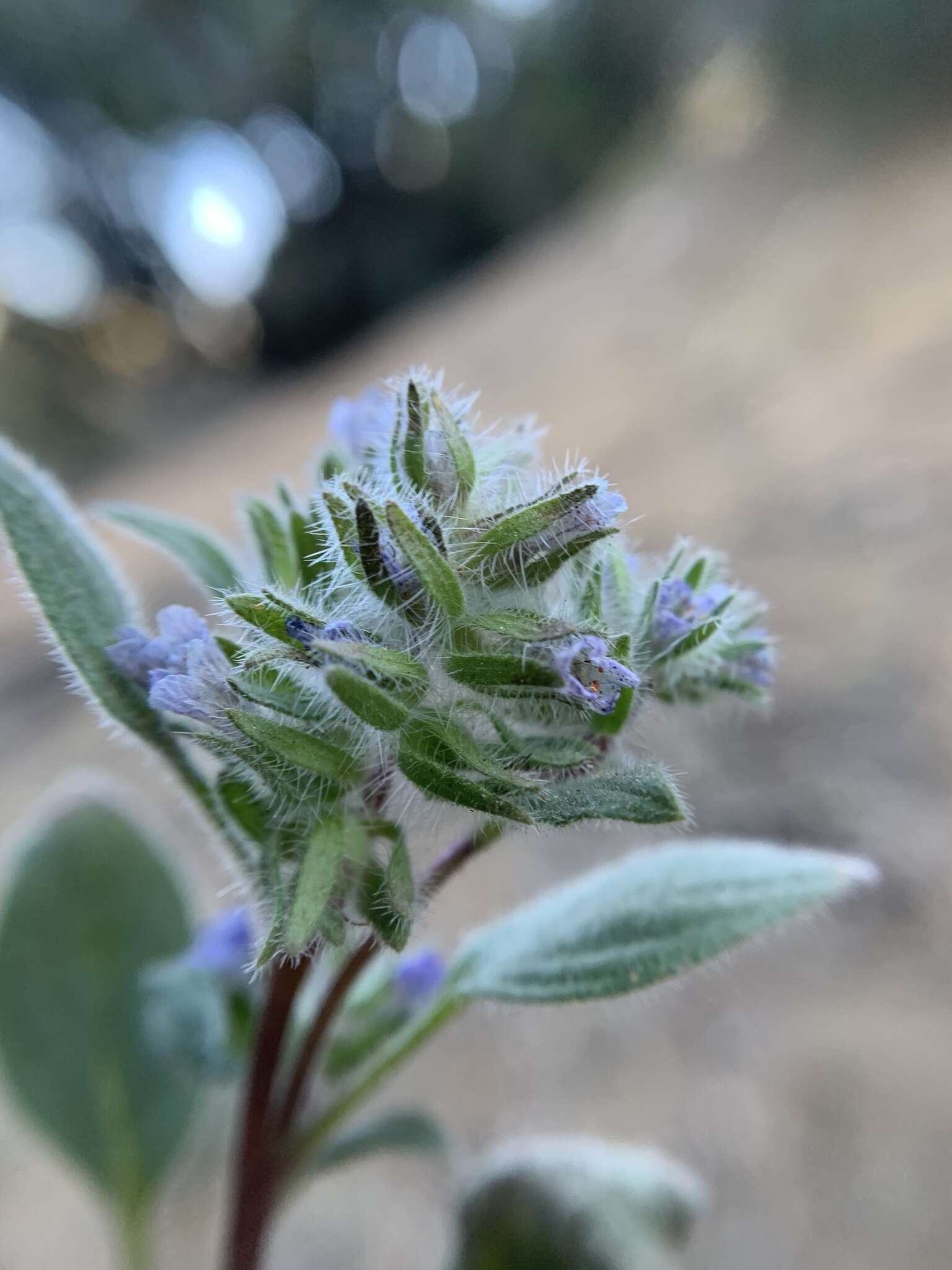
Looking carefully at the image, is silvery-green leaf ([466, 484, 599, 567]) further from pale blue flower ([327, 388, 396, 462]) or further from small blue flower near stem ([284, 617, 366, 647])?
pale blue flower ([327, 388, 396, 462])

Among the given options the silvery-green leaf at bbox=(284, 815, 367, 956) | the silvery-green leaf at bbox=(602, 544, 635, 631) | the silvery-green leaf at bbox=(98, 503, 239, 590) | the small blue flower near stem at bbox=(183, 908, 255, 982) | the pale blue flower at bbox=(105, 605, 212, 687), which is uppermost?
the silvery-green leaf at bbox=(98, 503, 239, 590)

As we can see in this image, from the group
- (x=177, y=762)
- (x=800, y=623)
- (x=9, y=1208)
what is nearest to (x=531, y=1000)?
(x=177, y=762)

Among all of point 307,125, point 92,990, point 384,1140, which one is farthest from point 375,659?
point 307,125

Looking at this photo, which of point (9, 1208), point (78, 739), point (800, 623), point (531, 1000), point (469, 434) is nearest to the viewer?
point (469, 434)

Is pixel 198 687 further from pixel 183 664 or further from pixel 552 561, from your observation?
pixel 552 561

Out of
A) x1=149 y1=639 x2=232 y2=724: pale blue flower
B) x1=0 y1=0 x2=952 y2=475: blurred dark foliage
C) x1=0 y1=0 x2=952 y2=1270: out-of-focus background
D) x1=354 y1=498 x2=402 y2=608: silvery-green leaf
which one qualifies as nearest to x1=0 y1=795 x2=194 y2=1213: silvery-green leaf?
x1=0 y1=0 x2=952 y2=1270: out-of-focus background

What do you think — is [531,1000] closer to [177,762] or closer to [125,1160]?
[177,762]

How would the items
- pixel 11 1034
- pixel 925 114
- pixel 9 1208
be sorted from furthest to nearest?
pixel 925 114 < pixel 9 1208 < pixel 11 1034
